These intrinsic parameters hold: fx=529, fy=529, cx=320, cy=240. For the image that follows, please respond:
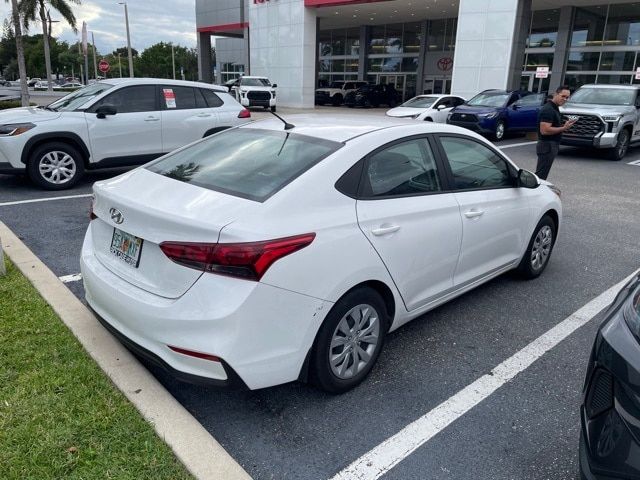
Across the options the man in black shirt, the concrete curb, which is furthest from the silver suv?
the concrete curb

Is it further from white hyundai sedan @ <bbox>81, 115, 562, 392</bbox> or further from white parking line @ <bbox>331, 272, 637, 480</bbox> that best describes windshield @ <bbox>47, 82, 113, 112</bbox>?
white parking line @ <bbox>331, 272, 637, 480</bbox>

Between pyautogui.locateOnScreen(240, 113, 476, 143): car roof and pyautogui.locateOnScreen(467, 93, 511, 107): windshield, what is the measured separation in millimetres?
14521

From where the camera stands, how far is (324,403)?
3141mm

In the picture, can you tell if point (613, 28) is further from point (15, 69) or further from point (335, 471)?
point (15, 69)

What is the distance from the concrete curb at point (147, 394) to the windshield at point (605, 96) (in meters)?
14.6

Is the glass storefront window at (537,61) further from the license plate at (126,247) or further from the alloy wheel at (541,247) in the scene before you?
the license plate at (126,247)

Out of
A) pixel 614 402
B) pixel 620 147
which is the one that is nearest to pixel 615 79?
pixel 620 147

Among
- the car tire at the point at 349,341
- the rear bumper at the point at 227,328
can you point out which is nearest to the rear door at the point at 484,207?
the car tire at the point at 349,341

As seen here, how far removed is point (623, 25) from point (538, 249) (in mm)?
30549

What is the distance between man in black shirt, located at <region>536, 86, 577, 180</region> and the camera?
8.14 meters

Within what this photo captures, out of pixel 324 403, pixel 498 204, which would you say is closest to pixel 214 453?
pixel 324 403

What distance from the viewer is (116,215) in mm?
3049

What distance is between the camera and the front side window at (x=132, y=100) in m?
8.46

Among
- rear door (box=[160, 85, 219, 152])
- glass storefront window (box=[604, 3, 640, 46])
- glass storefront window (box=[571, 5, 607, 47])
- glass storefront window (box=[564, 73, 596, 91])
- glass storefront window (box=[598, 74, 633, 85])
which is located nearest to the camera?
rear door (box=[160, 85, 219, 152])
